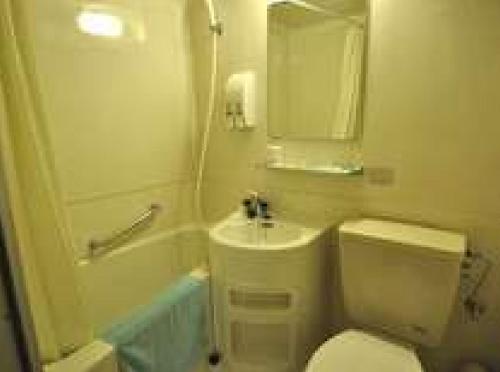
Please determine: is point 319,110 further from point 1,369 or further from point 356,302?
point 1,369

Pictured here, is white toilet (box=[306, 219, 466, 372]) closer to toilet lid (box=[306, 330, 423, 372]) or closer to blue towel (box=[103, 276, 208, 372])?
toilet lid (box=[306, 330, 423, 372])

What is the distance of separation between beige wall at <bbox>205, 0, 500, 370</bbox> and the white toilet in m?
0.12

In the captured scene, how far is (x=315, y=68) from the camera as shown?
5.39ft

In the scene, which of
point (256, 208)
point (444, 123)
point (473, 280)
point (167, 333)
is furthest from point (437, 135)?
point (167, 333)

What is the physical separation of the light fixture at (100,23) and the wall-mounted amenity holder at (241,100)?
581 mm

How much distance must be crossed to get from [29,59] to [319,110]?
114cm

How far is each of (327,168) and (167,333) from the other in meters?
Result: 0.97

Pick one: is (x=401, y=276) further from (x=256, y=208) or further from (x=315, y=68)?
(x=315, y=68)

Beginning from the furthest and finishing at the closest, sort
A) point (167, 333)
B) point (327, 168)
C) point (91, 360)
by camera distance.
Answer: point (327, 168) < point (167, 333) < point (91, 360)

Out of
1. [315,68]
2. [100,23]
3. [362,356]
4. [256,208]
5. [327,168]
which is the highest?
[100,23]

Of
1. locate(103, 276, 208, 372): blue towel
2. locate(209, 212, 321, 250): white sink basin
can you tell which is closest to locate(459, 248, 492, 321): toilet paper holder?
locate(209, 212, 321, 250): white sink basin

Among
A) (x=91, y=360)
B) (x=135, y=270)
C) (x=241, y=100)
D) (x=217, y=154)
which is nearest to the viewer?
(x=91, y=360)

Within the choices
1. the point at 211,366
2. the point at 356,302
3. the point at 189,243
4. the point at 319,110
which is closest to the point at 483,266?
the point at 356,302

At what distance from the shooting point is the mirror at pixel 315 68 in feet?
4.96
